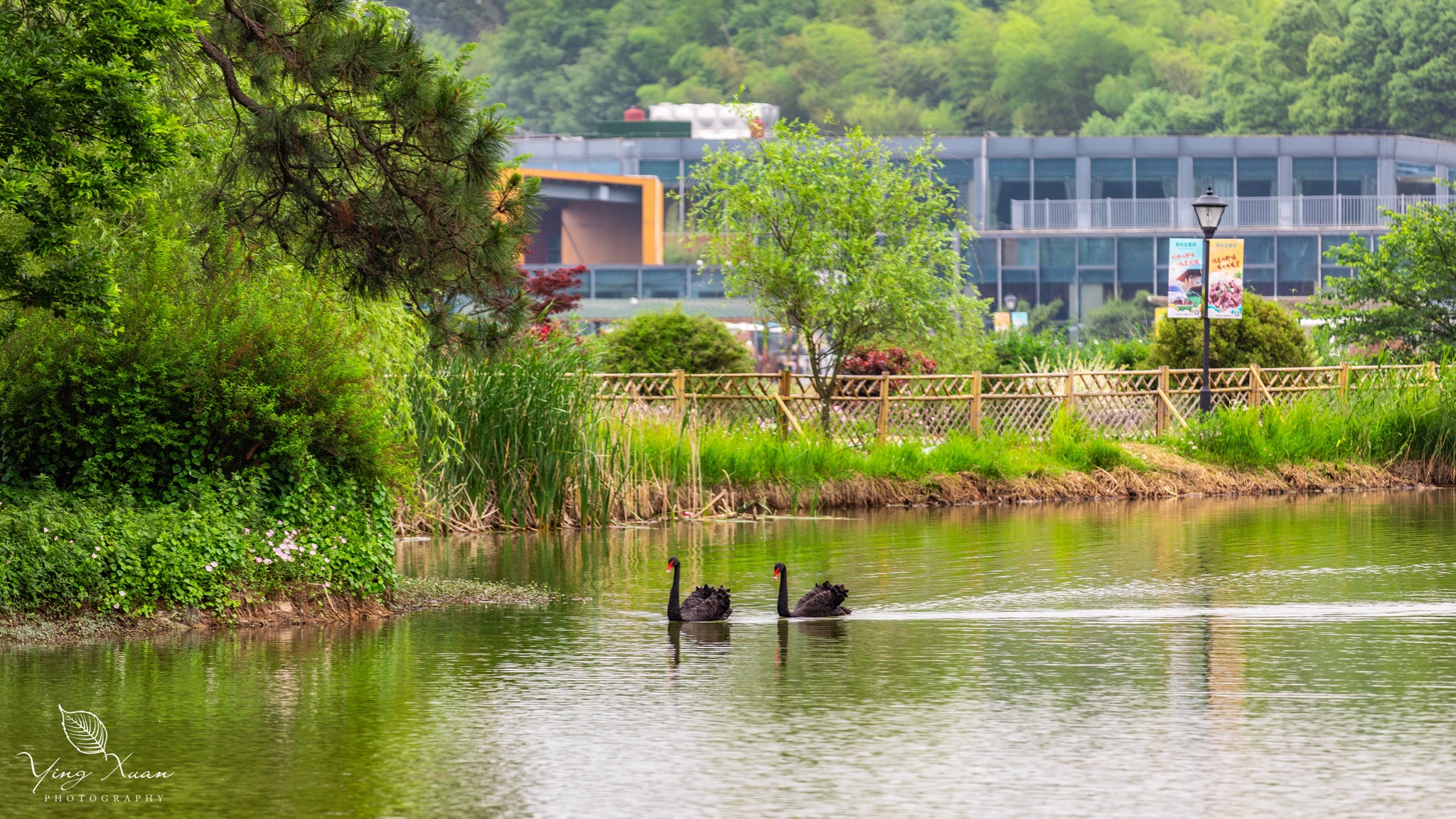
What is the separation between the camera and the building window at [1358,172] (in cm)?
8012

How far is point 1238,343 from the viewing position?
35.1 metres

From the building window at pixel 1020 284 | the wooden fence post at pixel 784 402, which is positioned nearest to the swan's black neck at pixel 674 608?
the wooden fence post at pixel 784 402

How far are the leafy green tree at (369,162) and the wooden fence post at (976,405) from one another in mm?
15412

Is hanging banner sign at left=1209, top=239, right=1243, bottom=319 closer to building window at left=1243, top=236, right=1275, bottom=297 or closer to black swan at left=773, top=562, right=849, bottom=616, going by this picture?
black swan at left=773, top=562, right=849, bottom=616

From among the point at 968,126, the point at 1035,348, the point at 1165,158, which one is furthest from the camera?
the point at 968,126

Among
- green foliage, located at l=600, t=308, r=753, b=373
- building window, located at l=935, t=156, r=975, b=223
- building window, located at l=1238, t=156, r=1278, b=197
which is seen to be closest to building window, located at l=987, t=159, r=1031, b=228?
building window, located at l=935, t=156, r=975, b=223

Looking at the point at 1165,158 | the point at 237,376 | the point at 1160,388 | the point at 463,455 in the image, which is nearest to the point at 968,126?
the point at 1165,158

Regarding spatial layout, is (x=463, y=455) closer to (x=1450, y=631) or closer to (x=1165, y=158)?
(x=1450, y=631)

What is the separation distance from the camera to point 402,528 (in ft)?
71.1

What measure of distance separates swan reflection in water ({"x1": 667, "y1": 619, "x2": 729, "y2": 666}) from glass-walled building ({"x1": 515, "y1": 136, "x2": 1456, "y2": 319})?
65.2m

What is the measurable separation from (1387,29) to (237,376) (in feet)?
302
